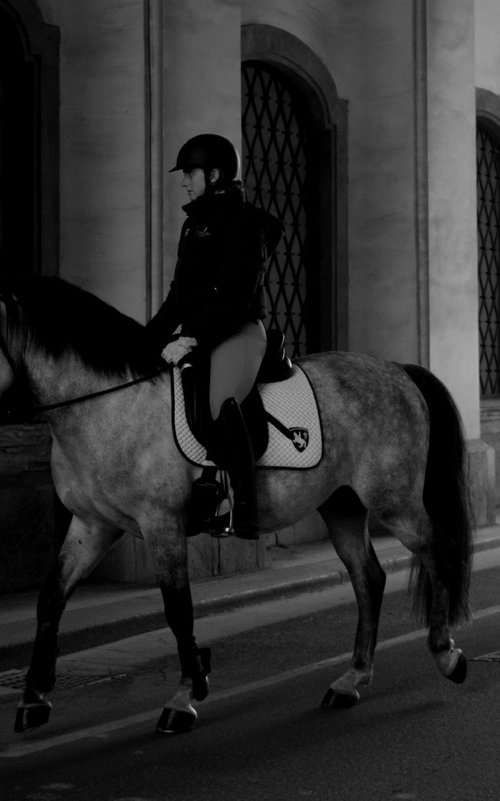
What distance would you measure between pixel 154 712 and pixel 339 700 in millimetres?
865

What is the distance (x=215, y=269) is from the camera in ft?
20.7

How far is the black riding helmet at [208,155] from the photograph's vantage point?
632 cm

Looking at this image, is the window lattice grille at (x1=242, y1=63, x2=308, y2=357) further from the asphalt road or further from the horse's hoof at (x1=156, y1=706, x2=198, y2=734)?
the horse's hoof at (x1=156, y1=706, x2=198, y2=734)

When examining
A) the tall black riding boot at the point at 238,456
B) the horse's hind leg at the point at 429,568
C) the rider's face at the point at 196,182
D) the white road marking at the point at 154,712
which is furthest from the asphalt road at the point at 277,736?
the rider's face at the point at 196,182

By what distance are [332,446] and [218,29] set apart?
17.3ft

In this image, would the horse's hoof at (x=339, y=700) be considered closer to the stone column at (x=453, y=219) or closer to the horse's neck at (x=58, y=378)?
the horse's neck at (x=58, y=378)

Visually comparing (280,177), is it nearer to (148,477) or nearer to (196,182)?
(196,182)

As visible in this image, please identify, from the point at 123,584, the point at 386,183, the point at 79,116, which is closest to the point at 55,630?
the point at 123,584

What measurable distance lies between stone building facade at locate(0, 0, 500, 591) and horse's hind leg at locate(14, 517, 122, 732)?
4.20 meters

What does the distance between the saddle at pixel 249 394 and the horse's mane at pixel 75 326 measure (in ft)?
0.64

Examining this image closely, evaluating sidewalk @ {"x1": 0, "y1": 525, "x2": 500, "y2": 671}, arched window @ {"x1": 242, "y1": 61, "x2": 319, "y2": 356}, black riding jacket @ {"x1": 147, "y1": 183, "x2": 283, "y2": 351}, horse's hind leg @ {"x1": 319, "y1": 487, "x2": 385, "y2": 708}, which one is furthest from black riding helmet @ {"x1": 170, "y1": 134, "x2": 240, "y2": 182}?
arched window @ {"x1": 242, "y1": 61, "x2": 319, "y2": 356}

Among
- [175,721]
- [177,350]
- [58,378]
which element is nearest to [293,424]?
[177,350]

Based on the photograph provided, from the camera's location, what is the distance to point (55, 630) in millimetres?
6156

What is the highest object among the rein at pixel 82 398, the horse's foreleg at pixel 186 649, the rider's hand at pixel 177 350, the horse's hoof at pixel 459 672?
the rider's hand at pixel 177 350
